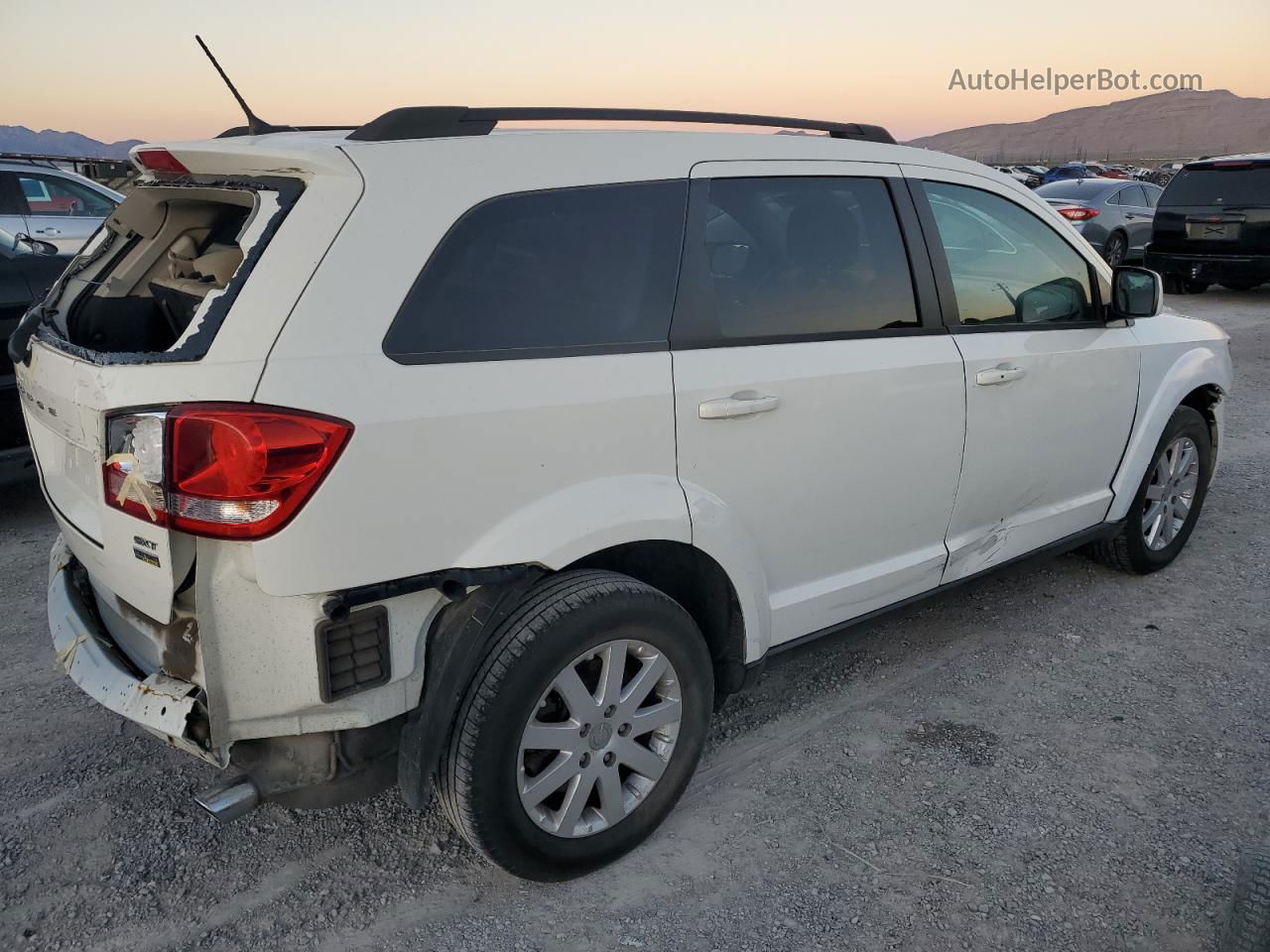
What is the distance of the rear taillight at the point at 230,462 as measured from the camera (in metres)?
1.98

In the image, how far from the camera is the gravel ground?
2420 mm

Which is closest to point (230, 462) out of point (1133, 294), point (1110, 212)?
point (1133, 294)

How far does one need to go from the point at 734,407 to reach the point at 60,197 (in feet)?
32.3

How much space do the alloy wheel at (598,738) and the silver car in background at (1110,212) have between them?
14547 mm

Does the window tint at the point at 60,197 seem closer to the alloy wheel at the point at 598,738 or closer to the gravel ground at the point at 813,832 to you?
the gravel ground at the point at 813,832

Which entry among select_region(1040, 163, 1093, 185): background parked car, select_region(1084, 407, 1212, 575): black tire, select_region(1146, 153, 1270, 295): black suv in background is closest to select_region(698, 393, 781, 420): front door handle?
select_region(1084, 407, 1212, 575): black tire

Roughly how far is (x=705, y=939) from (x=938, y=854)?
712 millimetres

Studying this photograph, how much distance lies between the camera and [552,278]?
242cm

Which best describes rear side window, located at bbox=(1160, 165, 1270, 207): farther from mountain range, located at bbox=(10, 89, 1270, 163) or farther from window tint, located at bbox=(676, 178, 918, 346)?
mountain range, located at bbox=(10, 89, 1270, 163)

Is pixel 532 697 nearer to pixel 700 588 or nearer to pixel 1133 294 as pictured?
pixel 700 588

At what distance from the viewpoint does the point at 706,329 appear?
8.64 ft

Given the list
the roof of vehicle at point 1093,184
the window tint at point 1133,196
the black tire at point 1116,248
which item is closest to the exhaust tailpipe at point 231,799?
the black tire at point 1116,248

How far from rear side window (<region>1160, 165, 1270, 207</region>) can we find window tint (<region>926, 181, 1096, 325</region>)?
399 inches

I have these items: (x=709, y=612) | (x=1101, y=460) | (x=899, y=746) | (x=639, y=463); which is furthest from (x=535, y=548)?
(x=1101, y=460)
